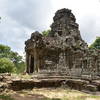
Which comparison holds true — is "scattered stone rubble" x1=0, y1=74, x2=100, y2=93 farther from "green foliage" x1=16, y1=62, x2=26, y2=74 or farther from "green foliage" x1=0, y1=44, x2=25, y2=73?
"green foliage" x1=16, y1=62, x2=26, y2=74

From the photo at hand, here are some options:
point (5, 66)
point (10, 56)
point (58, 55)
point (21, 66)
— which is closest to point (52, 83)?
point (58, 55)

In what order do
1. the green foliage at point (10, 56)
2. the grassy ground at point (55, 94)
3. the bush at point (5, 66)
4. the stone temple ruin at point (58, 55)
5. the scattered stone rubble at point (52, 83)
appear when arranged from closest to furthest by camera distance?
1. the grassy ground at point (55, 94)
2. the scattered stone rubble at point (52, 83)
3. the stone temple ruin at point (58, 55)
4. the bush at point (5, 66)
5. the green foliage at point (10, 56)

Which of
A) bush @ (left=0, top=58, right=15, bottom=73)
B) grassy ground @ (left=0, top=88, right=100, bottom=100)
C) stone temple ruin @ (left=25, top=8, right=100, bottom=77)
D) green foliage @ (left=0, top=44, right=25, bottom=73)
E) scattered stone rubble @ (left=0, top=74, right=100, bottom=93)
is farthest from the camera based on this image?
green foliage @ (left=0, top=44, right=25, bottom=73)

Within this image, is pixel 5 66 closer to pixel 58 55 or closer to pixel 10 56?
pixel 10 56

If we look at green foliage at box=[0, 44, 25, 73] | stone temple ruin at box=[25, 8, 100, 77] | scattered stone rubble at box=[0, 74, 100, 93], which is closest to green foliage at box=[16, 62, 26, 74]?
green foliage at box=[0, 44, 25, 73]

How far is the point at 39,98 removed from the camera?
36.5 ft

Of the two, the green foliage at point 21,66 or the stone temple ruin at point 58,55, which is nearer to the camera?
the stone temple ruin at point 58,55

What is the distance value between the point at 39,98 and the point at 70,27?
62.1 feet

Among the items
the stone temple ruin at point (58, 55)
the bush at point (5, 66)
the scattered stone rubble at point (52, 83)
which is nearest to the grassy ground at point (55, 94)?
the scattered stone rubble at point (52, 83)

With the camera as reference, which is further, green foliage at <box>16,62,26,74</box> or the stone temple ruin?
green foliage at <box>16,62,26,74</box>

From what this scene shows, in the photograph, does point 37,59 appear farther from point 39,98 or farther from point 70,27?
point 39,98

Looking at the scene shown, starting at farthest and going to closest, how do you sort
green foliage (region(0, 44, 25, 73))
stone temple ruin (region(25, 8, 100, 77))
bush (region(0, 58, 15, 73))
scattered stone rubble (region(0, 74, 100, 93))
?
green foliage (region(0, 44, 25, 73)) < bush (region(0, 58, 15, 73)) < stone temple ruin (region(25, 8, 100, 77)) < scattered stone rubble (region(0, 74, 100, 93))

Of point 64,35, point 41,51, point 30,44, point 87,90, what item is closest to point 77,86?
point 87,90

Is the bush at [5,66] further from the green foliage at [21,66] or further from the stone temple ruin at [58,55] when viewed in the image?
the stone temple ruin at [58,55]
